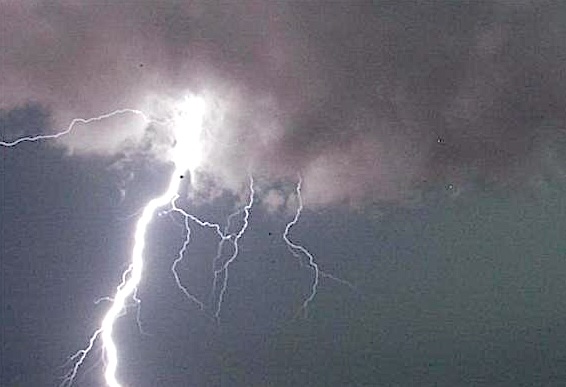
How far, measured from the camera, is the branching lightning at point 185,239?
7164mm

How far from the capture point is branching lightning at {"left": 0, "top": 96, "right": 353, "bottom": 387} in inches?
282

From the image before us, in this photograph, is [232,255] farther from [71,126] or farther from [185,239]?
[71,126]

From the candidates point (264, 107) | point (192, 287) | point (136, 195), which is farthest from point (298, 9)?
point (192, 287)

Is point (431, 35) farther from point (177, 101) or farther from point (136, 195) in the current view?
point (136, 195)

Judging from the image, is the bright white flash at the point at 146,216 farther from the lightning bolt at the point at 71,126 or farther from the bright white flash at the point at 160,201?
the lightning bolt at the point at 71,126

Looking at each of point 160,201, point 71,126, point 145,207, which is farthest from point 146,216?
point 71,126

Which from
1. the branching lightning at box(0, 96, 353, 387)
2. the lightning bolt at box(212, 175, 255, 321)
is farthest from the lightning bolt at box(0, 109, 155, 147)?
the lightning bolt at box(212, 175, 255, 321)

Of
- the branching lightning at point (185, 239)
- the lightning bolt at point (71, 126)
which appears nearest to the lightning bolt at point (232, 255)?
the branching lightning at point (185, 239)

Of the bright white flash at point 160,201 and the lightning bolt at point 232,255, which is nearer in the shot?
the bright white flash at point 160,201

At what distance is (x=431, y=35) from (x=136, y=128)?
3.79 m

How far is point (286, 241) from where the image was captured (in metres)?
7.61

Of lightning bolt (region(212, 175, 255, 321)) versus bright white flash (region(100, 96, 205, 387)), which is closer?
bright white flash (region(100, 96, 205, 387))

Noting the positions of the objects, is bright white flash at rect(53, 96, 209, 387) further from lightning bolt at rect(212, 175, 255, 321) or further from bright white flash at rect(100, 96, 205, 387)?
lightning bolt at rect(212, 175, 255, 321)

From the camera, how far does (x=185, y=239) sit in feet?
24.6
